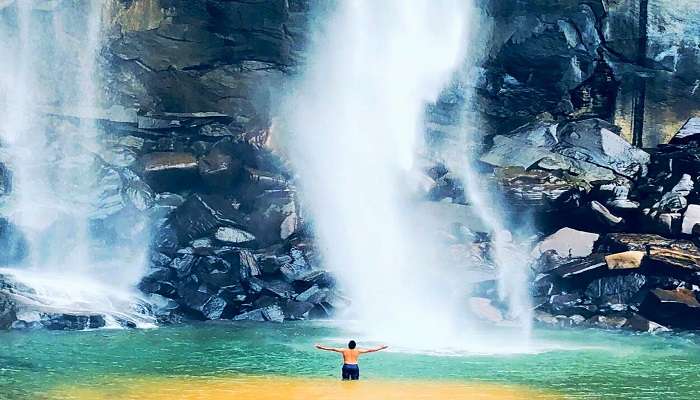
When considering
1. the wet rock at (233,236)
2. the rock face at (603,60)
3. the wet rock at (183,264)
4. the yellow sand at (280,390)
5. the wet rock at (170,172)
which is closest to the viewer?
the yellow sand at (280,390)

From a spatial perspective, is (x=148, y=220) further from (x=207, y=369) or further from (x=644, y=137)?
(x=644, y=137)

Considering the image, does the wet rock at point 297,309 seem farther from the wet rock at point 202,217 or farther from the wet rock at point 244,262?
the wet rock at point 202,217

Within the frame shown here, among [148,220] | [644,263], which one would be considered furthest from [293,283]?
[644,263]

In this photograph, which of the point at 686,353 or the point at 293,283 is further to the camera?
the point at 293,283

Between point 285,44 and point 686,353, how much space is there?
1998cm

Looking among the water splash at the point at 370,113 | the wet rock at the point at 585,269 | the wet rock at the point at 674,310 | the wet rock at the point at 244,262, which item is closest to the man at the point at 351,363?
the wet rock at the point at 244,262

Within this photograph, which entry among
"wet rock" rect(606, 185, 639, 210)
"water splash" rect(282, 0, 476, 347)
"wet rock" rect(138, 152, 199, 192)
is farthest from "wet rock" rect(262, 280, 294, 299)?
"wet rock" rect(606, 185, 639, 210)

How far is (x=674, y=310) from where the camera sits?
2930 cm

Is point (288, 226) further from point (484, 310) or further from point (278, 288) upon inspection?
point (484, 310)

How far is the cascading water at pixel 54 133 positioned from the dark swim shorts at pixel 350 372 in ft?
60.3

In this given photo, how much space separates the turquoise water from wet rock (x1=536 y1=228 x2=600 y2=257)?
6.80 m

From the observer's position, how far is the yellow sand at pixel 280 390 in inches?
629

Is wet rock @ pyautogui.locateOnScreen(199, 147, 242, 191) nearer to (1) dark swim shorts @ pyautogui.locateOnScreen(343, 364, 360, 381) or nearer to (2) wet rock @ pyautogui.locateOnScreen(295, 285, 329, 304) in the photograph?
(2) wet rock @ pyautogui.locateOnScreen(295, 285, 329, 304)

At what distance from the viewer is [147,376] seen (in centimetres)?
1820
